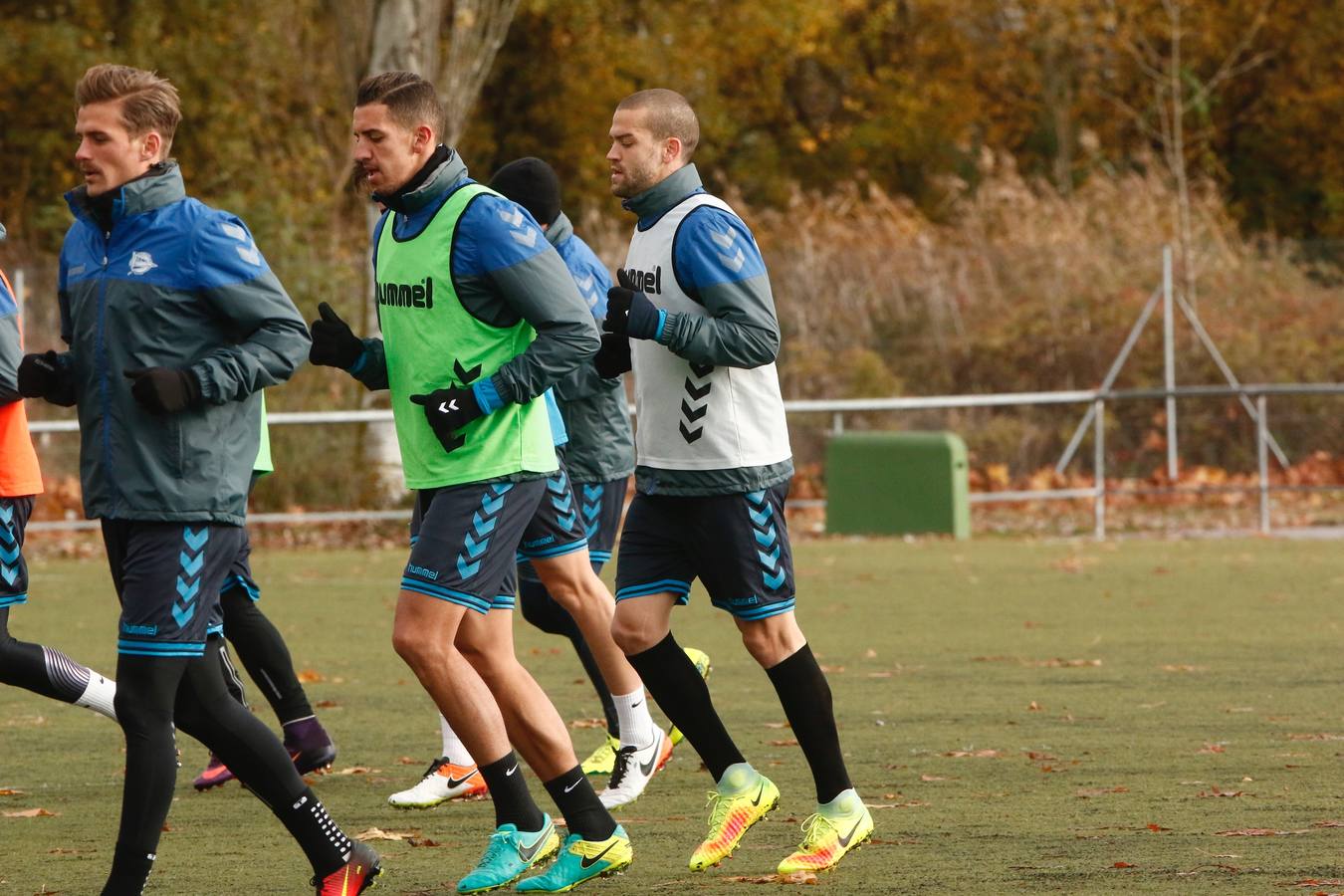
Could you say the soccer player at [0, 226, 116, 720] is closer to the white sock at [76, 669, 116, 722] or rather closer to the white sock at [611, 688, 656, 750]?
the white sock at [76, 669, 116, 722]

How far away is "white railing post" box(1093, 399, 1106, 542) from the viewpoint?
17.8 meters

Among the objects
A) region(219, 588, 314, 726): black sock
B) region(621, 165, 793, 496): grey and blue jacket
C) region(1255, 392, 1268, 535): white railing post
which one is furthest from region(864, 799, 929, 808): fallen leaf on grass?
region(1255, 392, 1268, 535): white railing post

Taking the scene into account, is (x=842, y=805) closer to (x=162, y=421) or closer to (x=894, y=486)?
(x=162, y=421)

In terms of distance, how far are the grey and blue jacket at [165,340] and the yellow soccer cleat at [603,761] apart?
2470 millimetres

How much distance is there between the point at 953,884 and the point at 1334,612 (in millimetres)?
7380

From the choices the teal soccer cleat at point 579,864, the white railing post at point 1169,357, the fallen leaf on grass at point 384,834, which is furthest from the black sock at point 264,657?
the white railing post at point 1169,357

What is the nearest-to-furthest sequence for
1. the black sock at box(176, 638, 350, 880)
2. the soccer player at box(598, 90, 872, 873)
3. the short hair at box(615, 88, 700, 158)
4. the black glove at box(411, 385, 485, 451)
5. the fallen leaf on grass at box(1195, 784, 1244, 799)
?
the black sock at box(176, 638, 350, 880) < the black glove at box(411, 385, 485, 451) < the soccer player at box(598, 90, 872, 873) < the short hair at box(615, 88, 700, 158) < the fallen leaf on grass at box(1195, 784, 1244, 799)

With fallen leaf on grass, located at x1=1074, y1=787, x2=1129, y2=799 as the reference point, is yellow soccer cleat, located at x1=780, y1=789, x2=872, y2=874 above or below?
above

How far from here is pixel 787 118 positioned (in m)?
37.3

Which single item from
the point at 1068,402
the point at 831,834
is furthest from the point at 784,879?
the point at 1068,402

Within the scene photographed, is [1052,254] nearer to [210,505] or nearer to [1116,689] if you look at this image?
[1116,689]

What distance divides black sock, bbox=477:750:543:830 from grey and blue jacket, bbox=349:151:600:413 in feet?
3.01

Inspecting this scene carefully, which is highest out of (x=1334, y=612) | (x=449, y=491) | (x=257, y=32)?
(x=257, y=32)

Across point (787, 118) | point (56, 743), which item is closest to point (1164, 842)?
point (56, 743)
